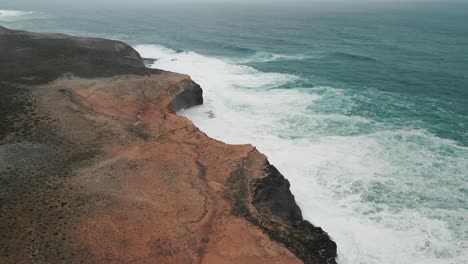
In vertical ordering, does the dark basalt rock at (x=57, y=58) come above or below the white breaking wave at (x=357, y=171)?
above

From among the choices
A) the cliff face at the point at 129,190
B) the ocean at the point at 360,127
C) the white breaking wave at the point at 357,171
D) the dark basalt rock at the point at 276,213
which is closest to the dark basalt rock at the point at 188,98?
the white breaking wave at the point at 357,171

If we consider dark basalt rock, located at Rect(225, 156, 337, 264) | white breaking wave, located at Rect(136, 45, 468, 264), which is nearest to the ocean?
white breaking wave, located at Rect(136, 45, 468, 264)

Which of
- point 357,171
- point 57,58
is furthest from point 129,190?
point 57,58

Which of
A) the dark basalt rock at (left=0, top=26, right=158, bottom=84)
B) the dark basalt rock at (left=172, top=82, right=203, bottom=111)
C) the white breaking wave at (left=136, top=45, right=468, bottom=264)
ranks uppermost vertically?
the dark basalt rock at (left=0, top=26, right=158, bottom=84)

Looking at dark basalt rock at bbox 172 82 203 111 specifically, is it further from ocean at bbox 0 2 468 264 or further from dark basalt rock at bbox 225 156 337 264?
dark basalt rock at bbox 225 156 337 264

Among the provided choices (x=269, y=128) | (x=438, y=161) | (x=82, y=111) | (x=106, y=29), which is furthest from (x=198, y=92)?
(x=106, y=29)

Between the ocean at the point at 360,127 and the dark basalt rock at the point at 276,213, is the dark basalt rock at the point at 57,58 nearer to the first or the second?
the ocean at the point at 360,127

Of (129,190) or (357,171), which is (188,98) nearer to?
(357,171)
